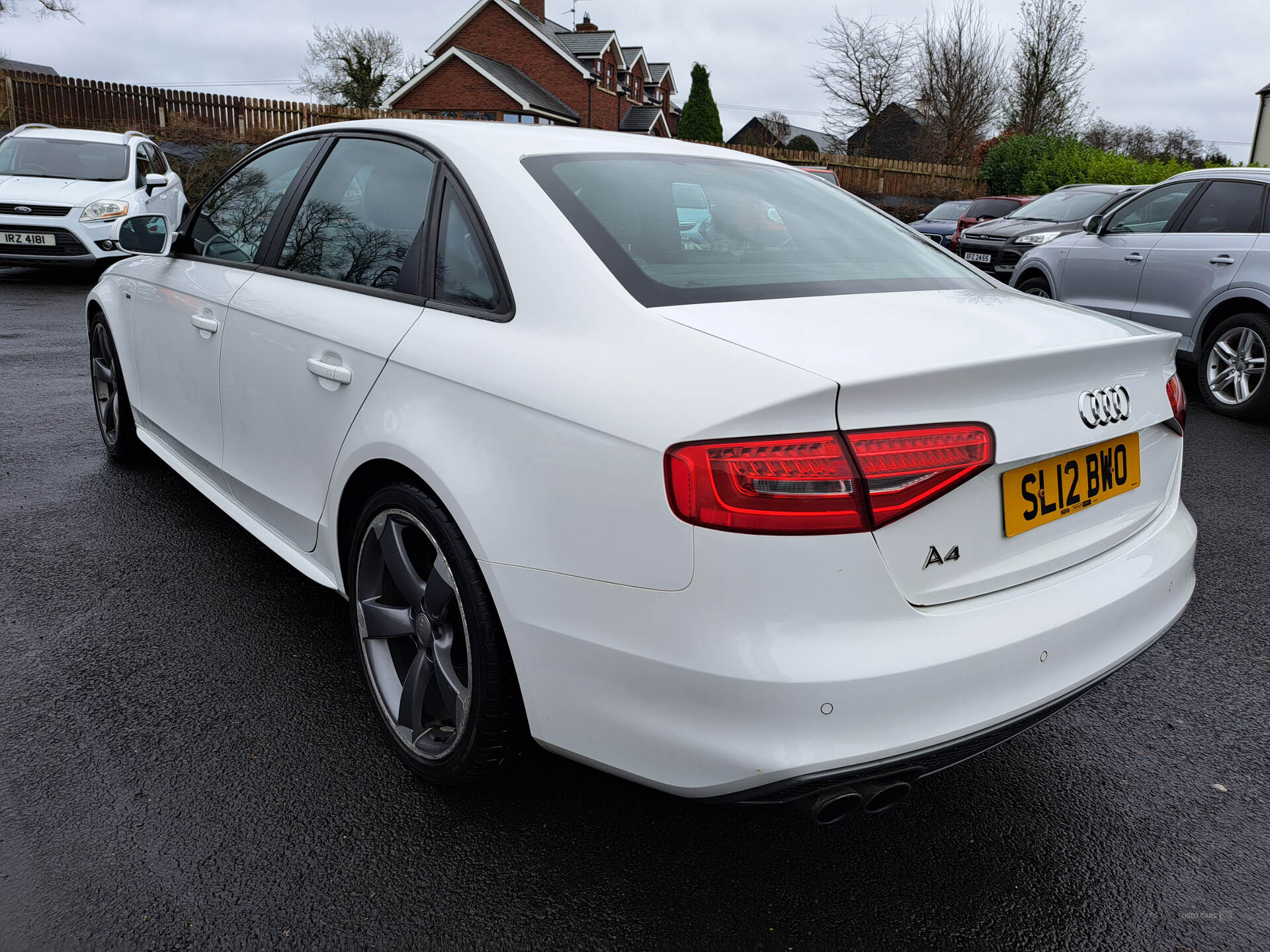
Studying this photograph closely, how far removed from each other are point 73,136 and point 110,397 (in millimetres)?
10327

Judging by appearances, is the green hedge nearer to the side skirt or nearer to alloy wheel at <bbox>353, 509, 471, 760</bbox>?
the side skirt

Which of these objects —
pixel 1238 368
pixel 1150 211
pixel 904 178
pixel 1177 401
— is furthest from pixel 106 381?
pixel 904 178

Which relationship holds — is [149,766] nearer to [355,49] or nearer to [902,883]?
[902,883]

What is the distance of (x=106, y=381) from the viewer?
4809 mm

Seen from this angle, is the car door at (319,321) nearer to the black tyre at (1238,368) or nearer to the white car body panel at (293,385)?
the white car body panel at (293,385)

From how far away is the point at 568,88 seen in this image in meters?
48.4

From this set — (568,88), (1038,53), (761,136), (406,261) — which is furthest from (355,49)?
(406,261)

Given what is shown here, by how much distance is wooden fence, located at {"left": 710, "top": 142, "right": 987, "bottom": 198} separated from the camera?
31.0 m

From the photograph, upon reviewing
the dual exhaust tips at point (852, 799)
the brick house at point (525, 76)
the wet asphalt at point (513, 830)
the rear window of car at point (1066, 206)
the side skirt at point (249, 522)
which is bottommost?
the wet asphalt at point (513, 830)

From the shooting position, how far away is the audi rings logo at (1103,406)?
1980mm

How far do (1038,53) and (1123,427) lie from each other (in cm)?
4322

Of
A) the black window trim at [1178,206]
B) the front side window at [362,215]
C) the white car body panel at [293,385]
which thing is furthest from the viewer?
the black window trim at [1178,206]

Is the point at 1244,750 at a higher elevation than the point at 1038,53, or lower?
lower

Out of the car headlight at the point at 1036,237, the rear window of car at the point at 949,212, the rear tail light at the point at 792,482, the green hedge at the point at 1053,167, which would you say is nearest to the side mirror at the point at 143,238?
the rear tail light at the point at 792,482
